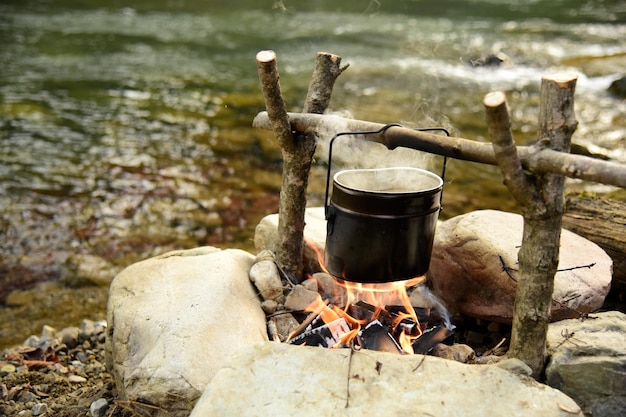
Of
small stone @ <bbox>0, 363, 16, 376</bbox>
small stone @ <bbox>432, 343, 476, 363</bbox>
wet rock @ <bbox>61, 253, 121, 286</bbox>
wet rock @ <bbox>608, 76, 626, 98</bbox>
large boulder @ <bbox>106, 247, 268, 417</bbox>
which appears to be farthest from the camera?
wet rock @ <bbox>608, 76, 626, 98</bbox>

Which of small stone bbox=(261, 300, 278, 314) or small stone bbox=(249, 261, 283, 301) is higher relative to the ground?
small stone bbox=(249, 261, 283, 301)

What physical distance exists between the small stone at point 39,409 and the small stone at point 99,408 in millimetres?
457

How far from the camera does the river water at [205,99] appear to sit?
6902 mm

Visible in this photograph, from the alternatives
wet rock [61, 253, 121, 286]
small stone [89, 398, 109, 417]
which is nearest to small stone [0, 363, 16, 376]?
small stone [89, 398, 109, 417]

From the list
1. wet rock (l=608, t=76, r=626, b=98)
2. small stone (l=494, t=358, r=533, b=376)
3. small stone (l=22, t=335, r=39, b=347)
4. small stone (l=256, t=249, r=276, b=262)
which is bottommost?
small stone (l=22, t=335, r=39, b=347)

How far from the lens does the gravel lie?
143 inches

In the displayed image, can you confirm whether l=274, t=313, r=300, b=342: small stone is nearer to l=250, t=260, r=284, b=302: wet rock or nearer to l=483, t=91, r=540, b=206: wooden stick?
l=250, t=260, r=284, b=302: wet rock

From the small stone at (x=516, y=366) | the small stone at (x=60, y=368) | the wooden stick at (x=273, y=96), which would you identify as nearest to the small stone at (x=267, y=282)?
the wooden stick at (x=273, y=96)

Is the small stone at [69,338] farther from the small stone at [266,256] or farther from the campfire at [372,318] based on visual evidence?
the campfire at [372,318]

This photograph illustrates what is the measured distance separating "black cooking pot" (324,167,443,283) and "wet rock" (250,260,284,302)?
601mm

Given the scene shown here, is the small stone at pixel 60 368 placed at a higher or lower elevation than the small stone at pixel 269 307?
lower

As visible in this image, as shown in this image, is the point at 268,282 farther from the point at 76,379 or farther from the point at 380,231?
the point at 76,379

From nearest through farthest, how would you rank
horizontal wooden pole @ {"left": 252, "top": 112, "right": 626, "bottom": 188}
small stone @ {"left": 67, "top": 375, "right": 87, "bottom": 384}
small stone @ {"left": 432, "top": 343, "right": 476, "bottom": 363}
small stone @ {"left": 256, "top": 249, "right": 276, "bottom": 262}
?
horizontal wooden pole @ {"left": 252, "top": 112, "right": 626, "bottom": 188} < small stone @ {"left": 432, "top": 343, "right": 476, "bottom": 363} < small stone @ {"left": 256, "top": 249, "right": 276, "bottom": 262} < small stone @ {"left": 67, "top": 375, "right": 87, "bottom": 384}

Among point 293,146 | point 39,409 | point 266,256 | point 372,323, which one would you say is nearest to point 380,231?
point 372,323
